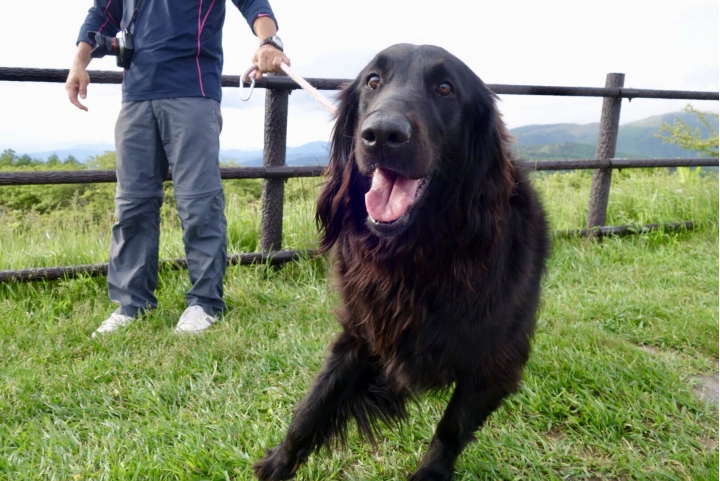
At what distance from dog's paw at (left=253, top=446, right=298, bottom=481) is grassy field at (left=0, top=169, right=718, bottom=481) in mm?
56

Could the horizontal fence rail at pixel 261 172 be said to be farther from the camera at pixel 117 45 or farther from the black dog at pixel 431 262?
the camera at pixel 117 45

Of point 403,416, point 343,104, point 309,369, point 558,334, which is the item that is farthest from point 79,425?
point 558,334

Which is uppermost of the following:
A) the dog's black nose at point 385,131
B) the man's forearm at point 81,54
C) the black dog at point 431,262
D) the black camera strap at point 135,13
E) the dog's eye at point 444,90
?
the black camera strap at point 135,13

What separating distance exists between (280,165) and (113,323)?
1633 mm

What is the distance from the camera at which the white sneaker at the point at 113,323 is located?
3139mm

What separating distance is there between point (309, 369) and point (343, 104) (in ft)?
4.16

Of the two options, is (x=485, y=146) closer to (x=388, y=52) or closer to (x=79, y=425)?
(x=388, y=52)

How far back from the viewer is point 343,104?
84.0 inches

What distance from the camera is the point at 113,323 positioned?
3.21 m

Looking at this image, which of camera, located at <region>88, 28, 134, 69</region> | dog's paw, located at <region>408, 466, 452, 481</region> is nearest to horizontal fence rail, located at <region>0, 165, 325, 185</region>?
camera, located at <region>88, 28, 134, 69</region>

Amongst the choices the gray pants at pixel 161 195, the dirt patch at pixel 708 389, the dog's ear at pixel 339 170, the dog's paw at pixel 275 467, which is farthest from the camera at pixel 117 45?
the dirt patch at pixel 708 389

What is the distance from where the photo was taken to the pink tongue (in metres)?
1.80

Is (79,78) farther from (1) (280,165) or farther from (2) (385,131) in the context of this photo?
(2) (385,131)

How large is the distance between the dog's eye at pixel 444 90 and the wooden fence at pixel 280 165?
64 cm
